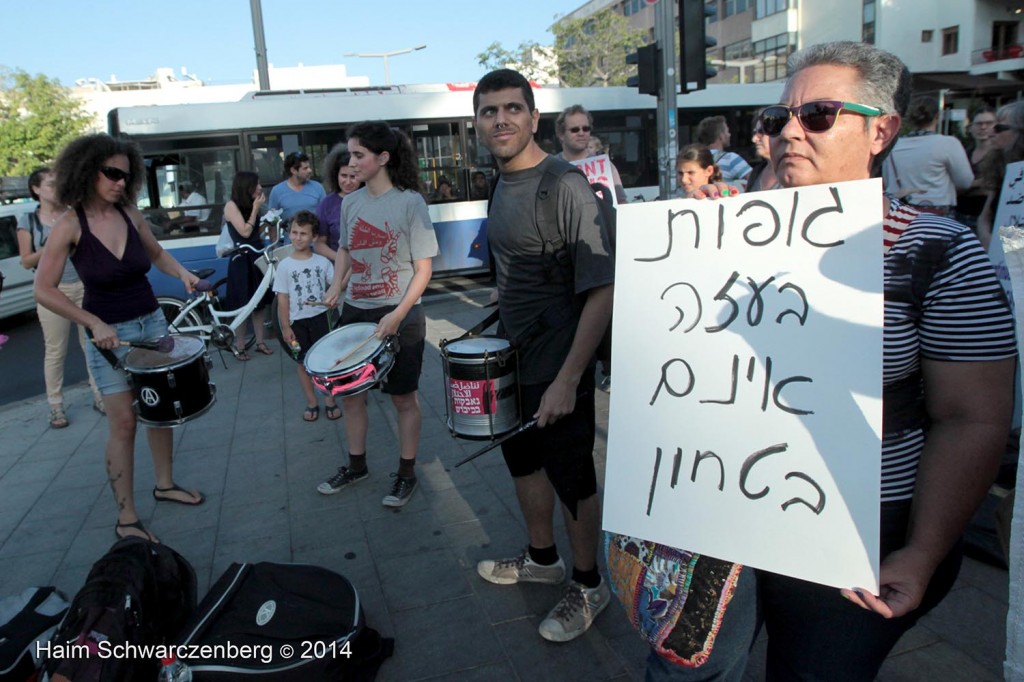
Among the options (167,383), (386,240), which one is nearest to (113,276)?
(167,383)

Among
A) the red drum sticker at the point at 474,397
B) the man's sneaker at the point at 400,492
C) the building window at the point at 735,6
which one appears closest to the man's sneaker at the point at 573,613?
the red drum sticker at the point at 474,397

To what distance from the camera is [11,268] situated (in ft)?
35.5

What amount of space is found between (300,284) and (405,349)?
1.91 metres

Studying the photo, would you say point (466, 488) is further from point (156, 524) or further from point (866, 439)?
point (866, 439)

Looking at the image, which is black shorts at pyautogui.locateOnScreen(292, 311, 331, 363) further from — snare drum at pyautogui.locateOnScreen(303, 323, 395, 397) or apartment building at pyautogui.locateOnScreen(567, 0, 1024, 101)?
apartment building at pyautogui.locateOnScreen(567, 0, 1024, 101)

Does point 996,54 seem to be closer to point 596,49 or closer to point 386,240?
point 596,49

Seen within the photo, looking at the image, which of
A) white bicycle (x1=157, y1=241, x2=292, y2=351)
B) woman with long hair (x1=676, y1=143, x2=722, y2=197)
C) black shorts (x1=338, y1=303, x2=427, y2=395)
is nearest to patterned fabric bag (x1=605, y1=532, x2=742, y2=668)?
black shorts (x1=338, y1=303, x2=427, y2=395)

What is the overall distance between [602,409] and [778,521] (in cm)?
399

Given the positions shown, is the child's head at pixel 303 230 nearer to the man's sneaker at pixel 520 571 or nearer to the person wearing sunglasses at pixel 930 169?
the man's sneaker at pixel 520 571

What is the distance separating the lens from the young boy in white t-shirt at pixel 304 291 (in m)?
5.26

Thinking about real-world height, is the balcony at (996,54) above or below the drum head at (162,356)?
above

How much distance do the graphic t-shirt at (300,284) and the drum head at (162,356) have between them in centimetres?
157

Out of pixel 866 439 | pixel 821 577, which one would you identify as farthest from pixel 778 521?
pixel 866 439

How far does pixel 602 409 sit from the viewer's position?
5.25m
